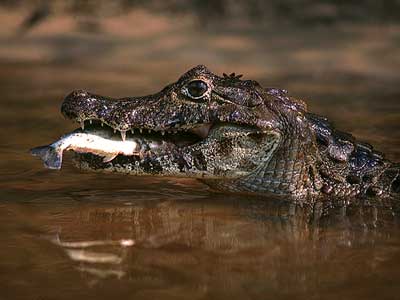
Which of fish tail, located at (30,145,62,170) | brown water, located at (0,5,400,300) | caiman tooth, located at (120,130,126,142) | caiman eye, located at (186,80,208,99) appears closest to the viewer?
brown water, located at (0,5,400,300)

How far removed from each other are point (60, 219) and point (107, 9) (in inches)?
311

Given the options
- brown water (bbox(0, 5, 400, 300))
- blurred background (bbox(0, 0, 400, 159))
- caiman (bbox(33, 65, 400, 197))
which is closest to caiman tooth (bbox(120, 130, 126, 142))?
caiman (bbox(33, 65, 400, 197))

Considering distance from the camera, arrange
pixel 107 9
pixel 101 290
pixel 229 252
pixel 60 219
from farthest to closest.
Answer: pixel 107 9 → pixel 60 219 → pixel 229 252 → pixel 101 290

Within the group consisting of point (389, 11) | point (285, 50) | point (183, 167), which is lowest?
point (183, 167)

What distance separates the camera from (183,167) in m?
5.01

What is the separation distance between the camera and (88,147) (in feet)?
15.8

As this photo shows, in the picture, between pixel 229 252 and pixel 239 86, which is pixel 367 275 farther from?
pixel 239 86

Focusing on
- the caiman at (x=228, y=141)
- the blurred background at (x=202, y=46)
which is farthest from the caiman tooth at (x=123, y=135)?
the blurred background at (x=202, y=46)

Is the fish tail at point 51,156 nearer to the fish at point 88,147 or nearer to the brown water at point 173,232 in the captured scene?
the fish at point 88,147

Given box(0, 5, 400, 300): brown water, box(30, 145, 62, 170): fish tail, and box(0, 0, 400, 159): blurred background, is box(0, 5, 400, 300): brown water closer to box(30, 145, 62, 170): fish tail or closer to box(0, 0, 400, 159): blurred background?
box(0, 0, 400, 159): blurred background

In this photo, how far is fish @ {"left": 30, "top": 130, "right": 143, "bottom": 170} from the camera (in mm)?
4703

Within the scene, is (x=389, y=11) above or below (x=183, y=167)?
above

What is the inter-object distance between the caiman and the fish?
1cm

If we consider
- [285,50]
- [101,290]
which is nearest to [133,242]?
[101,290]
